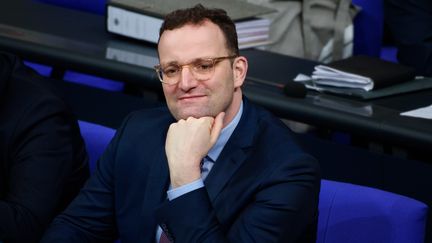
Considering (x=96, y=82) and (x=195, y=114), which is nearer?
(x=195, y=114)

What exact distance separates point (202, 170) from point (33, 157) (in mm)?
473

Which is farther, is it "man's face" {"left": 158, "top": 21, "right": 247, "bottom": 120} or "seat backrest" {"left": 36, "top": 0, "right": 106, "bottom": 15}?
"seat backrest" {"left": 36, "top": 0, "right": 106, "bottom": 15}

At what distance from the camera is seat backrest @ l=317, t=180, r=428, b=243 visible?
1866mm

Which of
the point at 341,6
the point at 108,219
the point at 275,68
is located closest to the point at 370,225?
the point at 108,219

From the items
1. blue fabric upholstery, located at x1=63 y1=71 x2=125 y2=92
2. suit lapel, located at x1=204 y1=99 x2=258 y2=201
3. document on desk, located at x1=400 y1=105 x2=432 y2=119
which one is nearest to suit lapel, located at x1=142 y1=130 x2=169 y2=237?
suit lapel, located at x1=204 y1=99 x2=258 y2=201

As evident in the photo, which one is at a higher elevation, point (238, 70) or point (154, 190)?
point (238, 70)

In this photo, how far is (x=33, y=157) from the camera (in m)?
2.13

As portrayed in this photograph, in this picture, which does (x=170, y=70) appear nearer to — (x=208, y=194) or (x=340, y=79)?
(x=208, y=194)

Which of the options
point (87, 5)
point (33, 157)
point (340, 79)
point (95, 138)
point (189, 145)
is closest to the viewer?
point (189, 145)

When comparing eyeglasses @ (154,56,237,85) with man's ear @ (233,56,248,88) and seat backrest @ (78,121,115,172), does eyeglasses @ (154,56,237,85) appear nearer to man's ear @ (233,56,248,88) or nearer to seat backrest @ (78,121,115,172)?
man's ear @ (233,56,248,88)

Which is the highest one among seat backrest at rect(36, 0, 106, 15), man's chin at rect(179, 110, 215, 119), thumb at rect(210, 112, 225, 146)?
man's chin at rect(179, 110, 215, 119)

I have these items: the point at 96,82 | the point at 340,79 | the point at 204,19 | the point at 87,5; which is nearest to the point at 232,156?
the point at 204,19

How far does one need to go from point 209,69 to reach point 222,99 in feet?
0.22

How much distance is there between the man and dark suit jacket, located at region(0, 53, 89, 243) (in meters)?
0.13
